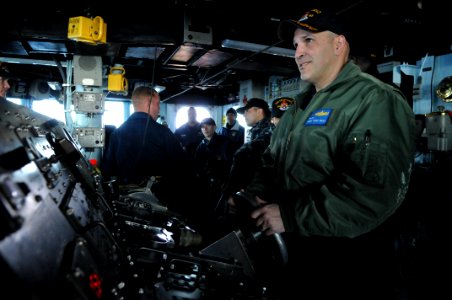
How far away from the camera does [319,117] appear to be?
1686 millimetres

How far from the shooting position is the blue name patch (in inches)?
64.9

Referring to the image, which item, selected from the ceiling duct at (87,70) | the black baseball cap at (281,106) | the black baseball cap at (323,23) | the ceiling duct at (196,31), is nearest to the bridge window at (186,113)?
the black baseball cap at (281,106)

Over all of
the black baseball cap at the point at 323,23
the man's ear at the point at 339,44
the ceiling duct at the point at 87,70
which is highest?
the ceiling duct at the point at 87,70

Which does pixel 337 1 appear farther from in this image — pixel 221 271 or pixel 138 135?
pixel 221 271

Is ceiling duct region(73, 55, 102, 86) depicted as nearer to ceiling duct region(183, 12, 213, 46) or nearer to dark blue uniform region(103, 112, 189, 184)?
dark blue uniform region(103, 112, 189, 184)

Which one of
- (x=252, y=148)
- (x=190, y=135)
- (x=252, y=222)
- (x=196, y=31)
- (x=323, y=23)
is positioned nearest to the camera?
(x=252, y=222)

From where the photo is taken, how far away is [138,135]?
384 cm

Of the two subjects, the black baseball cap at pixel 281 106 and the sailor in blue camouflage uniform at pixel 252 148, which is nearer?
the sailor in blue camouflage uniform at pixel 252 148

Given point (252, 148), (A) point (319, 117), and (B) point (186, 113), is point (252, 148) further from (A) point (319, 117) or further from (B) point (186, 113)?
(B) point (186, 113)

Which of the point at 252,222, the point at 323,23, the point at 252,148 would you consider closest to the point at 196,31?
the point at 252,148

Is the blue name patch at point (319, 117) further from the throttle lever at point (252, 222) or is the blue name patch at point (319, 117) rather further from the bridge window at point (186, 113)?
the bridge window at point (186, 113)

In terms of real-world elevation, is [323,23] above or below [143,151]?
above

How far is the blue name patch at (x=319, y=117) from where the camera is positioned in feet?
5.41

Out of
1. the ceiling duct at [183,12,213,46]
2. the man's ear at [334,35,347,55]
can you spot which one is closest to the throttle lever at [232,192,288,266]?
the man's ear at [334,35,347,55]
